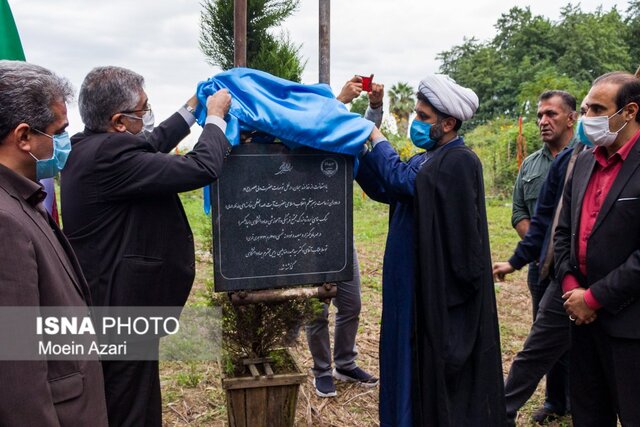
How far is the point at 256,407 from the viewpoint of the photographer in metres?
3.04

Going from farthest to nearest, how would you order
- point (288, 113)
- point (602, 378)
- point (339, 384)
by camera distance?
point (339, 384)
point (602, 378)
point (288, 113)

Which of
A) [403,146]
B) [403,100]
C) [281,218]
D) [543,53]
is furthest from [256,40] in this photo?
[543,53]

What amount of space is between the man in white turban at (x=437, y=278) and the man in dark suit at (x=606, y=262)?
0.45 meters

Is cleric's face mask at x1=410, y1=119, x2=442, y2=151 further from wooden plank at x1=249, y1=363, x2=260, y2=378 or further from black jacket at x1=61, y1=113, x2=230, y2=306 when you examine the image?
wooden plank at x1=249, y1=363, x2=260, y2=378

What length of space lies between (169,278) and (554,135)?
2998 millimetres

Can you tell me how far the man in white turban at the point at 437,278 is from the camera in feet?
9.74

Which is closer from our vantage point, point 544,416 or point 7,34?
point 7,34

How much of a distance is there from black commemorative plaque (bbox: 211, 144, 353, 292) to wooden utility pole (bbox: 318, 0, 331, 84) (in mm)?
830

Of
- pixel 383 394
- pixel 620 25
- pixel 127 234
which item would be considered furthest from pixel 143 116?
pixel 620 25

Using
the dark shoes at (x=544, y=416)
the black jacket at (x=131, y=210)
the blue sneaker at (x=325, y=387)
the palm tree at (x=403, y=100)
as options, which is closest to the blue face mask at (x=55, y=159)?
the black jacket at (x=131, y=210)

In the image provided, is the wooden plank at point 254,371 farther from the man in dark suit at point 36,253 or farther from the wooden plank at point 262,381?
the man in dark suit at point 36,253

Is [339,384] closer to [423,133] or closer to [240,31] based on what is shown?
[423,133]

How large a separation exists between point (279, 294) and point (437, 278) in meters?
0.85

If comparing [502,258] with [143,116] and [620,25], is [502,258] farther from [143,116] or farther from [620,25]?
[620,25]
